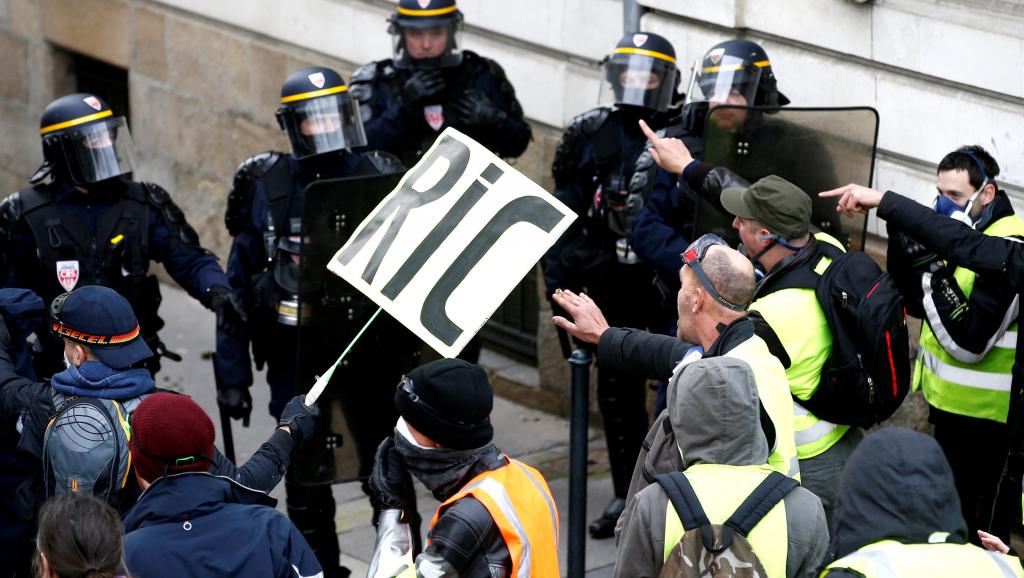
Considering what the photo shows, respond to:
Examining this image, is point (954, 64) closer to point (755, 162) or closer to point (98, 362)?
point (755, 162)

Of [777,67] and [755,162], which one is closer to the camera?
[755,162]

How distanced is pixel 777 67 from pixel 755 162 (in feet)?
4.08

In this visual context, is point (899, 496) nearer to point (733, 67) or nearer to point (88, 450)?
point (88, 450)

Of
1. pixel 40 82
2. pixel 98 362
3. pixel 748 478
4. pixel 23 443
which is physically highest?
pixel 748 478

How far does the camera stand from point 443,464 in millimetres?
3270

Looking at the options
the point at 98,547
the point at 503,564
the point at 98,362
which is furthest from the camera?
the point at 98,362

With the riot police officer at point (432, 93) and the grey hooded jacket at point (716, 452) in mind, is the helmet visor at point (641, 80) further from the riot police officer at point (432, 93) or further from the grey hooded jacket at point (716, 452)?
the grey hooded jacket at point (716, 452)

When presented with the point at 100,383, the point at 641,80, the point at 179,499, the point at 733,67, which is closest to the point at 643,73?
the point at 641,80

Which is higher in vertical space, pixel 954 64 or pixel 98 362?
pixel 954 64

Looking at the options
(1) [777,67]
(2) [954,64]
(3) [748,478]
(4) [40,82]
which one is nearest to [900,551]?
(3) [748,478]

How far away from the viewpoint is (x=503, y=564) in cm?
317

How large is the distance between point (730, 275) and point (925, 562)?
1.31 m

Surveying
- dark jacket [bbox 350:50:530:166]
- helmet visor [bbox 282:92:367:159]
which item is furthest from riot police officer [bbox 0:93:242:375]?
dark jacket [bbox 350:50:530:166]

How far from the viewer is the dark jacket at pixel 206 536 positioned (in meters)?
3.20
